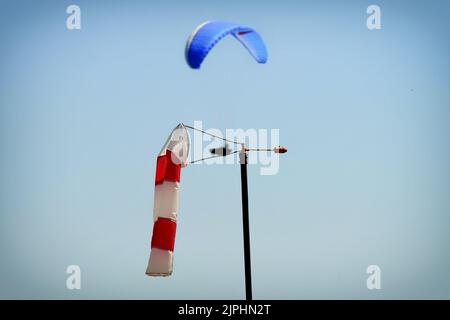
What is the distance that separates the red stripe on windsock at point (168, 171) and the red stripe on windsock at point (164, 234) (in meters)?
1.38

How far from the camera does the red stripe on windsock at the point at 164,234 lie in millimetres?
26875

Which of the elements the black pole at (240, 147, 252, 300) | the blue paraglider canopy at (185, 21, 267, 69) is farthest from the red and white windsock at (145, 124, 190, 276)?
the blue paraglider canopy at (185, 21, 267, 69)

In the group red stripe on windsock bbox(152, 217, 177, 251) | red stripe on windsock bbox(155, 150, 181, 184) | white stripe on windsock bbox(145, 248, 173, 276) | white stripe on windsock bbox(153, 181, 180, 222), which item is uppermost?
red stripe on windsock bbox(155, 150, 181, 184)

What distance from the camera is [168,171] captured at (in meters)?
27.6

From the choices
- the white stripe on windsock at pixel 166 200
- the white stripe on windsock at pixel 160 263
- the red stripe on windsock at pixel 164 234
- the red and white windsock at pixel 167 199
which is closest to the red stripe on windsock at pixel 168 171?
the red and white windsock at pixel 167 199

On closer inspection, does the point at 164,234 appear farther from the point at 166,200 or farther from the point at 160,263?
the point at 166,200

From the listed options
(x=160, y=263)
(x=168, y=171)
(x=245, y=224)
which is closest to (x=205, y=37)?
(x=245, y=224)

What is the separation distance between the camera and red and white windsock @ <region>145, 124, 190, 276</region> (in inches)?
1053

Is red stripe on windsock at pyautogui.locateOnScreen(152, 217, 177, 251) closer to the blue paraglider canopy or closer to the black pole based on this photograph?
the black pole

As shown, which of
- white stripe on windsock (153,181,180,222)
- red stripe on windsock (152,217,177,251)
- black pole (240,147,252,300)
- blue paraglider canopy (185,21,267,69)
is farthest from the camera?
white stripe on windsock (153,181,180,222)
